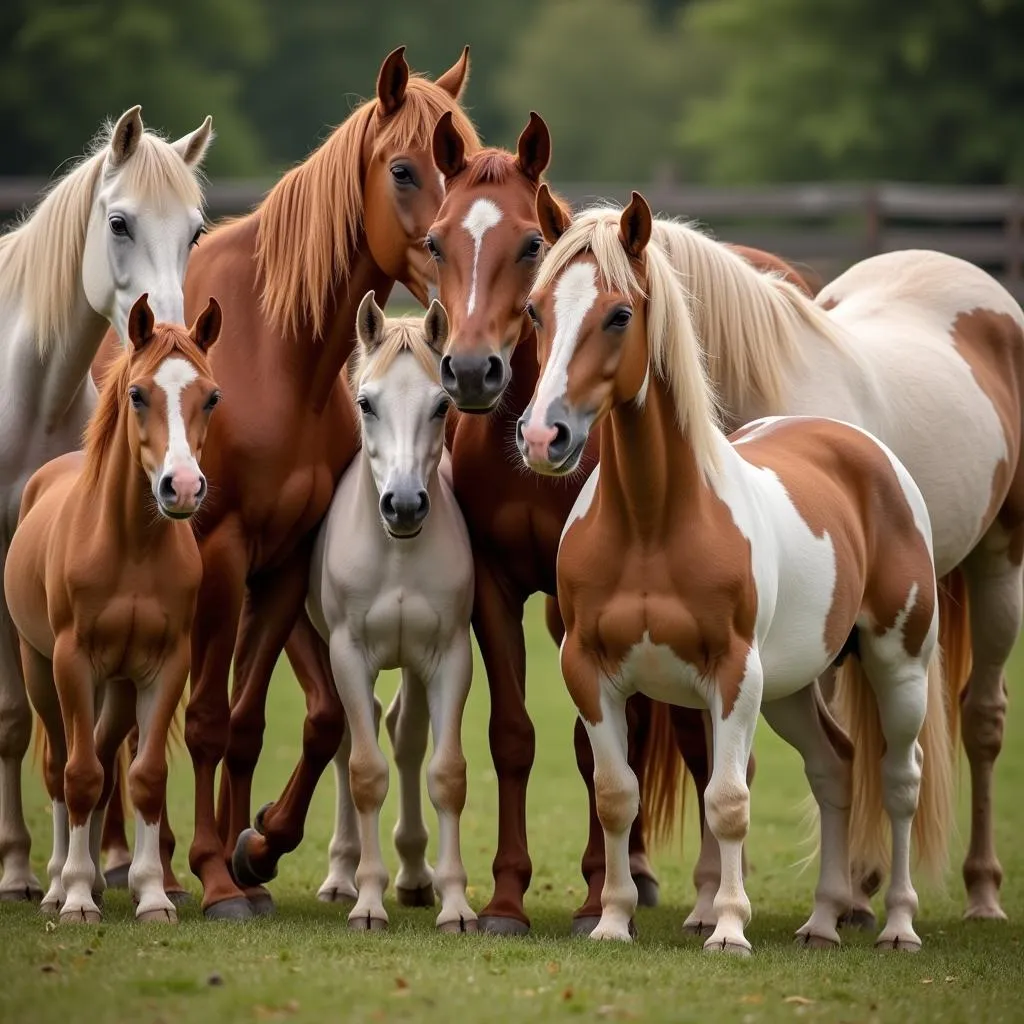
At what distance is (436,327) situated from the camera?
6.91 meters

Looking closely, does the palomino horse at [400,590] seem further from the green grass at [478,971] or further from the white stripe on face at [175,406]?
the white stripe on face at [175,406]

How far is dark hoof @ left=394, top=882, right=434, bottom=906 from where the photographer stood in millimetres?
7785

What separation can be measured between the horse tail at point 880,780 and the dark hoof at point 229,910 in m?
2.44

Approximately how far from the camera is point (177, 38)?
47.8 meters

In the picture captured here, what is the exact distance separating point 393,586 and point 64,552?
1199 mm

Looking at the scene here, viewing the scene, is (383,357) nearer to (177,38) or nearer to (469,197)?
(469,197)

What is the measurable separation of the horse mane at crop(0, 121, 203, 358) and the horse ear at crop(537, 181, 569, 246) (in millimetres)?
1729

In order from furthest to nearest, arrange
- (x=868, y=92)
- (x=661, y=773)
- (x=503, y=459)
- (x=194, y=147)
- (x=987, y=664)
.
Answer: (x=868, y=92) → (x=987, y=664) → (x=661, y=773) → (x=194, y=147) → (x=503, y=459)

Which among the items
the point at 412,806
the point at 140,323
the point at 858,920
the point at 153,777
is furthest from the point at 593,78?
the point at 153,777

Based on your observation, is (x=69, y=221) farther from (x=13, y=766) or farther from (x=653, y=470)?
(x=653, y=470)

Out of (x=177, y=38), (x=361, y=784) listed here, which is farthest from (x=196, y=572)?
(x=177, y=38)

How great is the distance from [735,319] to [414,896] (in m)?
2.75

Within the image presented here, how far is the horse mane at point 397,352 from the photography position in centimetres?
685

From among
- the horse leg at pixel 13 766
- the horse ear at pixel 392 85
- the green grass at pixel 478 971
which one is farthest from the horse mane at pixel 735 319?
the horse leg at pixel 13 766
